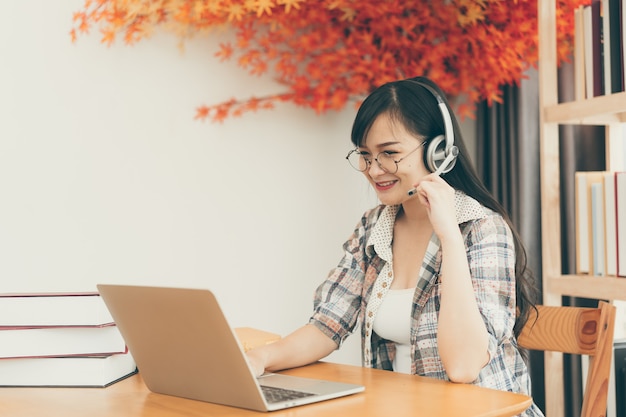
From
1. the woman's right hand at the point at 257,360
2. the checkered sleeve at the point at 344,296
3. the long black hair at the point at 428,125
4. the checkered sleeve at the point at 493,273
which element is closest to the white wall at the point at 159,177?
the checkered sleeve at the point at 344,296

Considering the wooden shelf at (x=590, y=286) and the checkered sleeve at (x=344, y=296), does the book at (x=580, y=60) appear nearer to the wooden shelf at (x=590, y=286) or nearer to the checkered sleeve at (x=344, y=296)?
the wooden shelf at (x=590, y=286)

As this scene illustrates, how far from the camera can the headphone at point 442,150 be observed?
1568mm

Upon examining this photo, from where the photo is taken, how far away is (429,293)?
155 centimetres

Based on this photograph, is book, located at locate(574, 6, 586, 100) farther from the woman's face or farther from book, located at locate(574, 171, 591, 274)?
the woman's face

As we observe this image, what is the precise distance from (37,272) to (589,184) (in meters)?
1.64

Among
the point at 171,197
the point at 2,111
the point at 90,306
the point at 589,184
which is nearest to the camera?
the point at 90,306

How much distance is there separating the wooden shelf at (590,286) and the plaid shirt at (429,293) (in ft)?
1.81

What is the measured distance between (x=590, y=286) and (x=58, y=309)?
1410 mm

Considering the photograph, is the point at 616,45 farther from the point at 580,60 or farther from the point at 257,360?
the point at 257,360

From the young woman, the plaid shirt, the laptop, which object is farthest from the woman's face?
the laptop

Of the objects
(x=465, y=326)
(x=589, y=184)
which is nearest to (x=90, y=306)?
(x=465, y=326)

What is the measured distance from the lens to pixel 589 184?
2094mm

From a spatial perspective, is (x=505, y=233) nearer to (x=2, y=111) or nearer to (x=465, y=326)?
(x=465, y=326)

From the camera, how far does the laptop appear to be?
103cm
